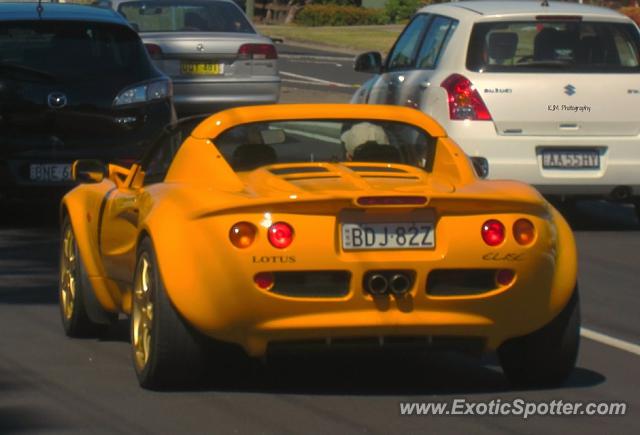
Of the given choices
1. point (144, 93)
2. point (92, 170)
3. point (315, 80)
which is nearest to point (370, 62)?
point (144, 93)

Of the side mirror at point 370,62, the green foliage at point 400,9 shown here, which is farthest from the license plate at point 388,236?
the green foliage at point 400,9

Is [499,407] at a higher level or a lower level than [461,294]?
lower

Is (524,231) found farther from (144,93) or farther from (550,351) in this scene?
(144,93)

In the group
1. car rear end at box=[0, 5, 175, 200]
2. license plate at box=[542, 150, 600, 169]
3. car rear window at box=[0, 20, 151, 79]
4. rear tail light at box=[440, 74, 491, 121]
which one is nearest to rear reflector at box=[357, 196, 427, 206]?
rear tail light at box=[440, 74, 491, 121]

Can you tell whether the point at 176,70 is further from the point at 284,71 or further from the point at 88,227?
the point at 284,71

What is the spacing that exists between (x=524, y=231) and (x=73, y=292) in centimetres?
281

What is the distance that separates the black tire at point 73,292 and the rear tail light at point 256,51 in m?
11.3

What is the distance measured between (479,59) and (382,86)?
71.5 inches

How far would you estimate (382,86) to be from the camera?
49.5 ft

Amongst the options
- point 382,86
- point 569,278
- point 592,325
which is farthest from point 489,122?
point 569,278

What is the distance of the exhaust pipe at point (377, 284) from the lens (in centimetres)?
704

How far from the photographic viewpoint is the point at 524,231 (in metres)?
7.27

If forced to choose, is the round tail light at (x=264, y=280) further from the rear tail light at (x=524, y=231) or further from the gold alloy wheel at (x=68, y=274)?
the gold alloy wheel at (x=68, y=274)

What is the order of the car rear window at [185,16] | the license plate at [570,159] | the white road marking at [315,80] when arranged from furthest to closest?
the white road marking at [315,80]
the car rear window at [185,16]
the license plate at [570,159]
